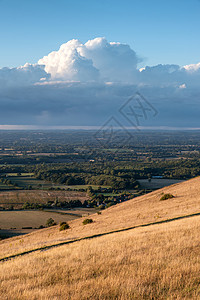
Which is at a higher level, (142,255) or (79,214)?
(142,255)

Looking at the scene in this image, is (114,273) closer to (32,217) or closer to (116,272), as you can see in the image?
(116,272)

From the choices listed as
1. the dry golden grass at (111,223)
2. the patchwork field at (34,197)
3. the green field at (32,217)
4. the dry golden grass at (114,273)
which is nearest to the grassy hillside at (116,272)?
the dry golden grass at (114,273)

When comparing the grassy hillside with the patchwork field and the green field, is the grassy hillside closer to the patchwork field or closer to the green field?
the green field

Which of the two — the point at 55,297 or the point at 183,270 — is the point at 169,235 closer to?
the point at 183,270

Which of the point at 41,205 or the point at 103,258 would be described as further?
the point at 41,205

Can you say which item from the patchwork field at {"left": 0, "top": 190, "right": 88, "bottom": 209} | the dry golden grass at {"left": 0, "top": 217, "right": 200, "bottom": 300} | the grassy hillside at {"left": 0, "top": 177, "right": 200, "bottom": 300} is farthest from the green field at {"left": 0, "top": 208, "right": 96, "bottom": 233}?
the dry golden grass at {"left": 0, "top": 217, "right": 200, "bottom": 300}

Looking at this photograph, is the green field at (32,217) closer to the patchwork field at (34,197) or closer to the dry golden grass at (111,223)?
the patchwork field at (34,197)

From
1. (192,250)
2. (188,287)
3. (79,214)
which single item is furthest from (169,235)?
(79,214)

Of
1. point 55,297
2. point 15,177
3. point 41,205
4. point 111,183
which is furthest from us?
point 15,177
